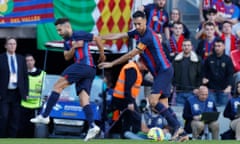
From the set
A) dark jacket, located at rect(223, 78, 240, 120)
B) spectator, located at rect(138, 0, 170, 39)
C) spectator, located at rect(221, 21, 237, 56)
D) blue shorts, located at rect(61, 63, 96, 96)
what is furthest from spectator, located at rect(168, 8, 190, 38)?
blue shorts, located at rect(61, 63, 96, 96)

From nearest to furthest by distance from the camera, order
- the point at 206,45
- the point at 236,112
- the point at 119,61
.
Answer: the point at 119,61
the point at 236,112
the point at 206,45

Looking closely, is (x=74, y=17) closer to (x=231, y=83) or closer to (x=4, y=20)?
(x=4, y=20)

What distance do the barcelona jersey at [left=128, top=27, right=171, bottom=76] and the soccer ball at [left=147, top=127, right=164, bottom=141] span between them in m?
1.20

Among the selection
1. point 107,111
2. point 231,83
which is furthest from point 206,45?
point 107,111

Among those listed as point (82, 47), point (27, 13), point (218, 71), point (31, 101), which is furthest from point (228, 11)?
point (82, 47)

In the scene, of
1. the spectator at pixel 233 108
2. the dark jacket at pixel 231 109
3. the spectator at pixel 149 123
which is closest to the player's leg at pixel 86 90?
the spectator at pixel 149 123

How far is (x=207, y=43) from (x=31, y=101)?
135 inches

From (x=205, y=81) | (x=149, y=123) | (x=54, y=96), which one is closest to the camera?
(x=54, y=96)

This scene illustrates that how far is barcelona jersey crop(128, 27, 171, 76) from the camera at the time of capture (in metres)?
17.2

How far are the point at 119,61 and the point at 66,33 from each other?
0.97 meters

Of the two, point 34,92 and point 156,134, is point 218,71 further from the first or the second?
point 34,92

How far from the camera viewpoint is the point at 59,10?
21734 mm

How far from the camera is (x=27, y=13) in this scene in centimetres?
2162

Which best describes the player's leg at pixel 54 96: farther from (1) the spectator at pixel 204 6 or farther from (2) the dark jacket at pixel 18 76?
(1) the spectator at pixel 204 6
